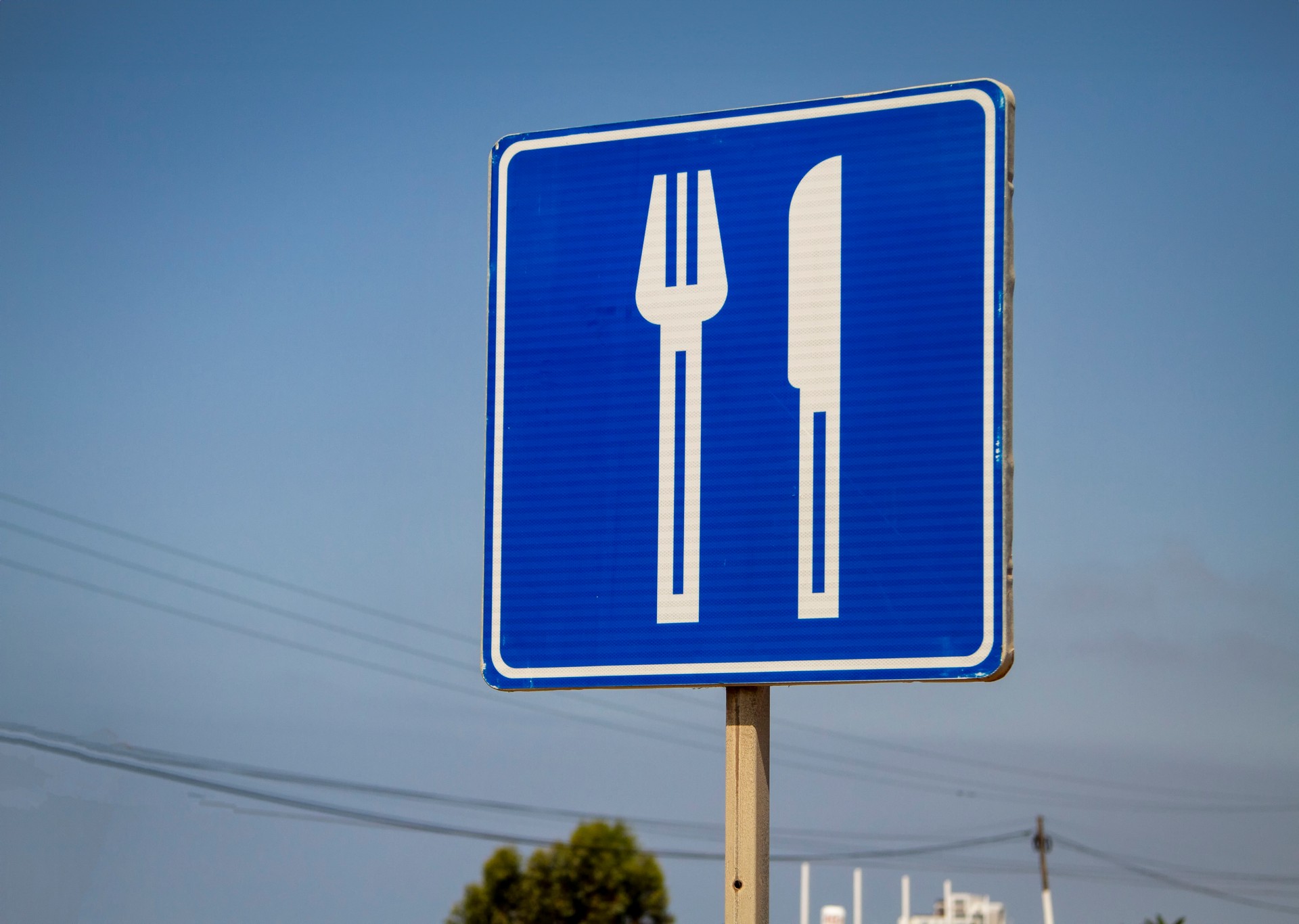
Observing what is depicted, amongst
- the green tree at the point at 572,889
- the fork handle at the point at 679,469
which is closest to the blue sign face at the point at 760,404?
the fork handle at the point at 679,469

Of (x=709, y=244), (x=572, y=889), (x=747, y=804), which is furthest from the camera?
(x=572, y=889)

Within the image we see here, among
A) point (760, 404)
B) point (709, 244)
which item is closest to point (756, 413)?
point (760, 404)

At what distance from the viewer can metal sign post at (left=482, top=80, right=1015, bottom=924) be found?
307 cm

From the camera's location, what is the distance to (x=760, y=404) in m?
3.21

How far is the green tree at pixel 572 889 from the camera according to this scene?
197 ft

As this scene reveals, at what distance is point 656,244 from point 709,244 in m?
0.12

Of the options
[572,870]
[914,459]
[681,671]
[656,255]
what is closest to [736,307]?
[656,255]

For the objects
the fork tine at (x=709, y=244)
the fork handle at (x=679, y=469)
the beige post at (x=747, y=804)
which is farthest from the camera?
the fork tine at (x=709, y=244)

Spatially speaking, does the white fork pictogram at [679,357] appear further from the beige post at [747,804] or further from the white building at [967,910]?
the white building at [967,910]

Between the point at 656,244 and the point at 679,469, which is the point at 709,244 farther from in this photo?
the point at 679,469

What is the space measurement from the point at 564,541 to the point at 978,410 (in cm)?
85

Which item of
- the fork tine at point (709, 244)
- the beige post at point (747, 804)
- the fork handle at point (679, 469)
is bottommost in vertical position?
the beige post at point (747, 804)

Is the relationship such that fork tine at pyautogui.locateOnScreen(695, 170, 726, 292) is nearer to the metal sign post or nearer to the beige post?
the metal sign post

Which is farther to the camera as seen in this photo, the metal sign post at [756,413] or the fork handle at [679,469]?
the fork handle at [679,469]
